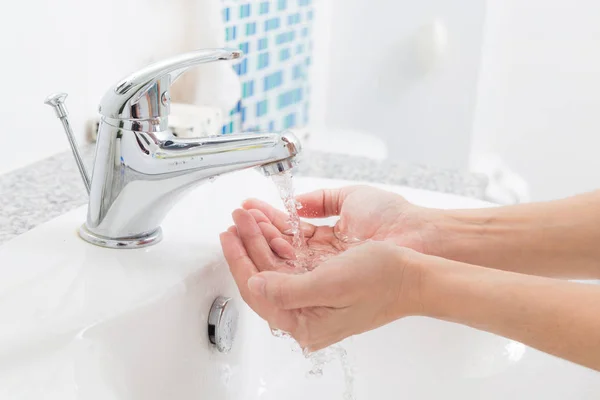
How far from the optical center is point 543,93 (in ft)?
6.54

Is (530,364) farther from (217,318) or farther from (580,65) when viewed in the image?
(580,65)

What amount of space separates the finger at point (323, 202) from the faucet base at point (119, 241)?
0.55 feet

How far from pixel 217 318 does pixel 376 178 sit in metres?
0.38

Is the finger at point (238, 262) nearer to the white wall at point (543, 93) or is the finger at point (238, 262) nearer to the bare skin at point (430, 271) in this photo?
the bare skin at point (430, 271)

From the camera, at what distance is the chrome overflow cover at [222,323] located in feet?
1.92

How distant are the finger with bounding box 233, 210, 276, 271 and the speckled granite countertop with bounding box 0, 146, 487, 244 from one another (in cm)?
19

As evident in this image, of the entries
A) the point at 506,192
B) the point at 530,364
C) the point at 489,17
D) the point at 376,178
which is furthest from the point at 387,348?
the point at 489,17

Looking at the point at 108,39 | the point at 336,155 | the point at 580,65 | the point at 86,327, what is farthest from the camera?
the point at 580,65

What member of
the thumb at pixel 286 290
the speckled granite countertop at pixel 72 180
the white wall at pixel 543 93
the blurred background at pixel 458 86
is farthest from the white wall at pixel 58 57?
the white wall at pixel 543 93

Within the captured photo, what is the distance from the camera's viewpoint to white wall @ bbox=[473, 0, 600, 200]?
6.31ft

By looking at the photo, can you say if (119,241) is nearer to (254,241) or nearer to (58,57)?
(254,241)

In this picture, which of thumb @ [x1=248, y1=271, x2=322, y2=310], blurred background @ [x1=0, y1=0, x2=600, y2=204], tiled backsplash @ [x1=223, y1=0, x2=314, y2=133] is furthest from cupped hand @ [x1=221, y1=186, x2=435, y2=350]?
blurred background @ [x1=0, y1=0, x2=600, y2=204]

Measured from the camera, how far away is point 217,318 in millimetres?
584

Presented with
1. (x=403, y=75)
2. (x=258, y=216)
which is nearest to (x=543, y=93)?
(x=403, y=75)
